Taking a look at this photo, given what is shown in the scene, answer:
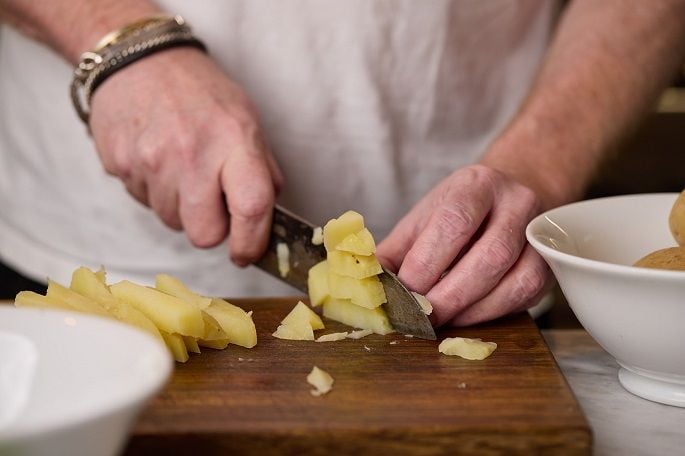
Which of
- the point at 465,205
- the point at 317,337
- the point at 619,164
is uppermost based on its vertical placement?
the point at 465,205

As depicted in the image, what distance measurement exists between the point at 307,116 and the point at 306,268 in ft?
1.08

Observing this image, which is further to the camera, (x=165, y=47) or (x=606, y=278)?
(x=165, y=47)

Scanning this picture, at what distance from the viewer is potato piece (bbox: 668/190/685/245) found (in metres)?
1.00

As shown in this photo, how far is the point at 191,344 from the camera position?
956mm

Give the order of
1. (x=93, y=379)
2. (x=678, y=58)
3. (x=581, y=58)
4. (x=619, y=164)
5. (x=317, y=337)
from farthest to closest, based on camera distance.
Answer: (x=619, y=164) < (x=678, y=58) < (x=581, y=58) < (x=317, y=337) < (x=93, y=379)

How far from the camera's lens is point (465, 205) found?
3.43 feet

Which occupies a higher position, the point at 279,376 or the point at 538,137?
the point at 538,137

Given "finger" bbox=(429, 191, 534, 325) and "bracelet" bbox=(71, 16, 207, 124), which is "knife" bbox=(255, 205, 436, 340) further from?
"bracelet" bbox=(71, 16, 207, 124)

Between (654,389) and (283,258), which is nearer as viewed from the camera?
(654,389)

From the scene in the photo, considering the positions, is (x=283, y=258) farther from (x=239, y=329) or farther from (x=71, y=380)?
(x=71, y=380)

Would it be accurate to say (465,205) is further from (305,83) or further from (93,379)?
(93,379)

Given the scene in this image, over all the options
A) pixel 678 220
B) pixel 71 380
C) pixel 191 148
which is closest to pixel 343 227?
pixel 191 148

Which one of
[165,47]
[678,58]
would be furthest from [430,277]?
[678,58]

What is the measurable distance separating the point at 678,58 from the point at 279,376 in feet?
2.95
